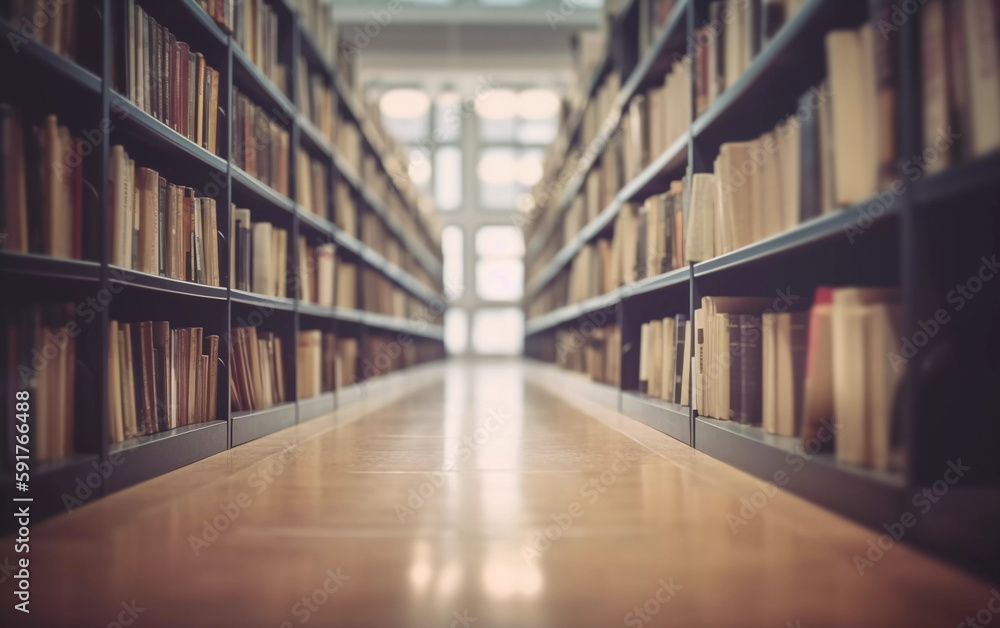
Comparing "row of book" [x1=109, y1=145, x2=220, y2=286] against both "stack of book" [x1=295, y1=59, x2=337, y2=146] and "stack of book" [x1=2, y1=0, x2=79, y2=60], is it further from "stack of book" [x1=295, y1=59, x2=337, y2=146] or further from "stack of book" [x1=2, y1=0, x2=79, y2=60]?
"stack of book" [x1=295, y1=59, x2=337, y2=146]

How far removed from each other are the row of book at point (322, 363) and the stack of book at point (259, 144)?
2.27 ft

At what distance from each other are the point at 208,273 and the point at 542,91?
32.9ft

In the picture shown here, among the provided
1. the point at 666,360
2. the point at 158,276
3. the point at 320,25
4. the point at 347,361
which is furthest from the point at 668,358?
the point at 320,25

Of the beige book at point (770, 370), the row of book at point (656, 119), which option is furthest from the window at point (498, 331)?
the beige book at point (770, 370)

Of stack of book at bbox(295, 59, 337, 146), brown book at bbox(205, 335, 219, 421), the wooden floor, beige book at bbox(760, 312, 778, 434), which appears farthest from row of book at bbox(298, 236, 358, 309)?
beige book at bbox(760, 312, 778, 434)

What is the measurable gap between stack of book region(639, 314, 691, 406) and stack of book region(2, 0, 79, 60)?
177 cm

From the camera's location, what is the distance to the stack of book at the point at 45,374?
1127 millimetres

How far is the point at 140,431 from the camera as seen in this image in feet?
5.17

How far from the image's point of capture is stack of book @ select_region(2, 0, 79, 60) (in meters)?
1.11

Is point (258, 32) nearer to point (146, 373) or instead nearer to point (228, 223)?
point (228, 223)

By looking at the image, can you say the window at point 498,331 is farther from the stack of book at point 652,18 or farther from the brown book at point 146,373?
the brown book at point 146,373

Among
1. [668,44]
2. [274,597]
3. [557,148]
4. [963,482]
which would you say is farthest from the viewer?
[557,148]

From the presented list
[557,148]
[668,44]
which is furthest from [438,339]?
[668,44]

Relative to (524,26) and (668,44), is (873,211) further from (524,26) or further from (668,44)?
(524,26)
